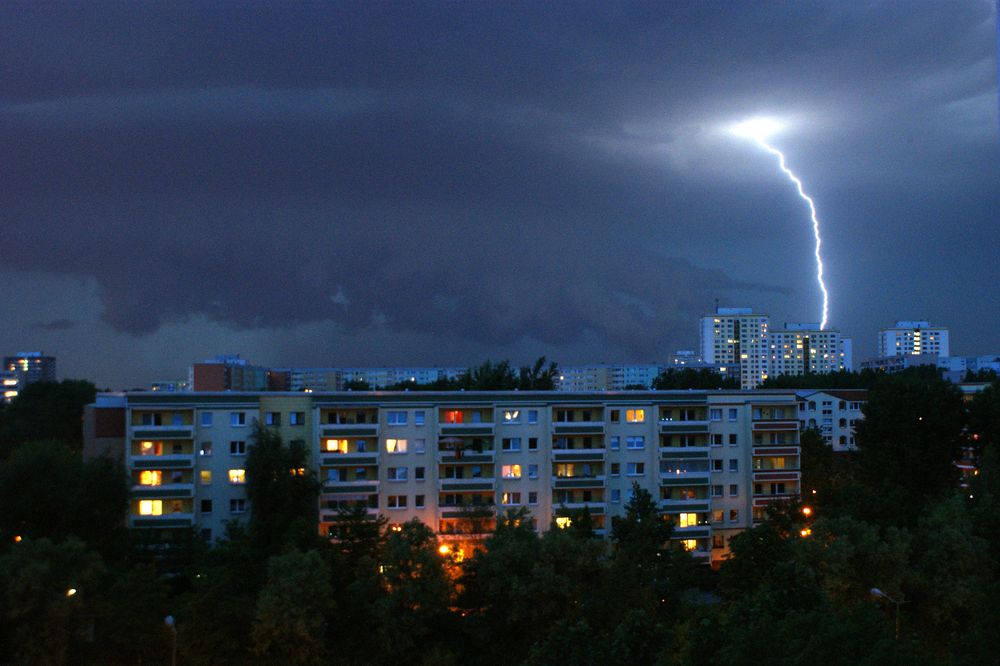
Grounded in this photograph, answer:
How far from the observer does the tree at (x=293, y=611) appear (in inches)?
901

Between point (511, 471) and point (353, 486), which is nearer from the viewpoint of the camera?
point (353, 486)

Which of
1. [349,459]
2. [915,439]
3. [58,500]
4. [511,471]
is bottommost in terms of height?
[58,500]

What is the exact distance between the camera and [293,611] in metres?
23.0

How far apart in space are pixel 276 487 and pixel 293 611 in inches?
270

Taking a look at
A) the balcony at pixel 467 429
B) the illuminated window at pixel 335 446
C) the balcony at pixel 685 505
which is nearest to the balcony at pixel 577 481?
the balcony at pixel 685 505

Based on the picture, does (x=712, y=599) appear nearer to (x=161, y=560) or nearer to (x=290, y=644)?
(x=290, y=644)

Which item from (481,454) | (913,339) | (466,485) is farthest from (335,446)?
(913,339)

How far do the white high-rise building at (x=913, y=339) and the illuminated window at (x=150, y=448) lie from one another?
131 m

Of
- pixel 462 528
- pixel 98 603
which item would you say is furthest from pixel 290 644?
pixel 462 528

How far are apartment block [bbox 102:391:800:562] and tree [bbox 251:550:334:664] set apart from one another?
5945 mm

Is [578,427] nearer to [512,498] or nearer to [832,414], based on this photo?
[512,498]

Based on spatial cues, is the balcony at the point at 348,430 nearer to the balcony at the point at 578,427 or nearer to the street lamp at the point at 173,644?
the balcony at the point at 578,427

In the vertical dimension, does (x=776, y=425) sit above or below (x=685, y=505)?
above

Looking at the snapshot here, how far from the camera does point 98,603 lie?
22.6 m
